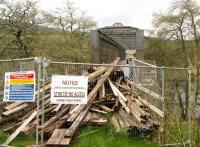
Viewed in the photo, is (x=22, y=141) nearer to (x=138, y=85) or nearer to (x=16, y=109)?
(x=16, y=109)

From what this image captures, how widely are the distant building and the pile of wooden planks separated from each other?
10.2 meters

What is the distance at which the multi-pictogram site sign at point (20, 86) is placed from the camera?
10273 millimetres

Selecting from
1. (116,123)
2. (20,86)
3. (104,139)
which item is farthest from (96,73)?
(20,86)

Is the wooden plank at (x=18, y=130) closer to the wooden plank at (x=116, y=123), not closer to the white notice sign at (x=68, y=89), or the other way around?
the white notice sign at (x=68, y=89)

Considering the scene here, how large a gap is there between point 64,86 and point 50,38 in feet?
84.2

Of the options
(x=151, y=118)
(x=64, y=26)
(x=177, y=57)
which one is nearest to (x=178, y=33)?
(x=177, y=57)

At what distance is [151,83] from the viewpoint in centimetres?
1341

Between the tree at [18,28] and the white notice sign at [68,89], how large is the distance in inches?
857

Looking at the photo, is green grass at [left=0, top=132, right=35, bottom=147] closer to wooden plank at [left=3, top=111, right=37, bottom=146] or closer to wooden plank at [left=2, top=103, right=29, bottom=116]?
wooden plank at [left=3, top=111, right=37, bottom=146]

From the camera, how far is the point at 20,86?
10430 mm

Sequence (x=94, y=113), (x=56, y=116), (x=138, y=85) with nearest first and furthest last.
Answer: (x=56, y=116)
(x=94, y=113)
(x=138, y=85)

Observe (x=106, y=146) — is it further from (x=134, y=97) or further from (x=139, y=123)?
(x=134, y=97)

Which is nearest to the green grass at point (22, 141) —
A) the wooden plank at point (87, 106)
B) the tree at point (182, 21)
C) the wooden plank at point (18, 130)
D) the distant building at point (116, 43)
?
the wooden plank at point (18, 130)

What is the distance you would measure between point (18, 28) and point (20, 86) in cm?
2207
